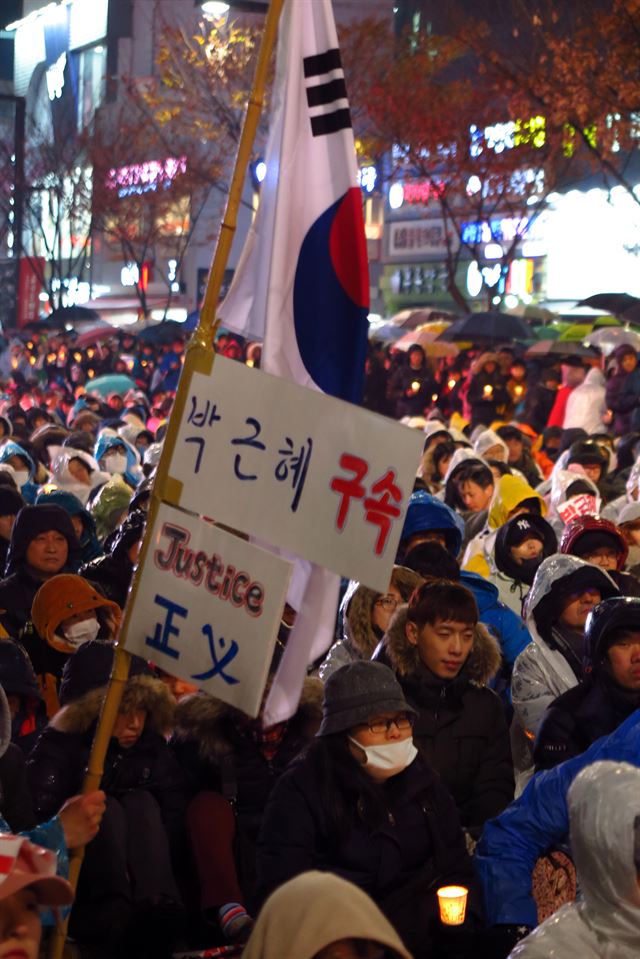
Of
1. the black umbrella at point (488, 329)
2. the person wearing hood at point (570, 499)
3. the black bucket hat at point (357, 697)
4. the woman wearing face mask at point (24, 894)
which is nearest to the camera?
the woman wearing face mask at point (24, 894)

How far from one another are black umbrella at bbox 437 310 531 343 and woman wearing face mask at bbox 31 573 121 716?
21.8 m

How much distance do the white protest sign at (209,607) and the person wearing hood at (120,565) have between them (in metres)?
4.57

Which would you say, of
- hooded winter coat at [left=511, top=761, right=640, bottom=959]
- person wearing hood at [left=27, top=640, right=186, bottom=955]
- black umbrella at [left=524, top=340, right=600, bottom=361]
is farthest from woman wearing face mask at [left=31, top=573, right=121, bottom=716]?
black umbrella at [left=524, top=340, right=600, bottom=361]

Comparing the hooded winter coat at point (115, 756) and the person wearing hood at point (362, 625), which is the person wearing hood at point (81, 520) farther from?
the hooded winter coat at point (115, 756)

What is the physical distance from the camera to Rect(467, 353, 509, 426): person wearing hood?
20875mm

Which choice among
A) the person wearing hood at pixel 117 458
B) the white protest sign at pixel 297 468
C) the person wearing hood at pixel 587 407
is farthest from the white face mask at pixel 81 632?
the person wearing hood at pixel 587 407

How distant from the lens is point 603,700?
599cm

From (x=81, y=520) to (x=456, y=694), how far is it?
5091 millimetres

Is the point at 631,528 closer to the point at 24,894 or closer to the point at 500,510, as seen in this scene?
the point at 500,510

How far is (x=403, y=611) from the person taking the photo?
6414 millimetres

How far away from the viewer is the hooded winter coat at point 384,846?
16.6ft

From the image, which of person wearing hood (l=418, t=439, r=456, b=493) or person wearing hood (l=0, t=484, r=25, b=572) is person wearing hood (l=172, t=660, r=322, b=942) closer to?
person wearing hood (l=0, t=484, r=25, b=572)

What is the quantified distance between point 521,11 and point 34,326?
26828 millimetres

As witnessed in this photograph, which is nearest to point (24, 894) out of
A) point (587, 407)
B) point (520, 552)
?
point (520, 552)
